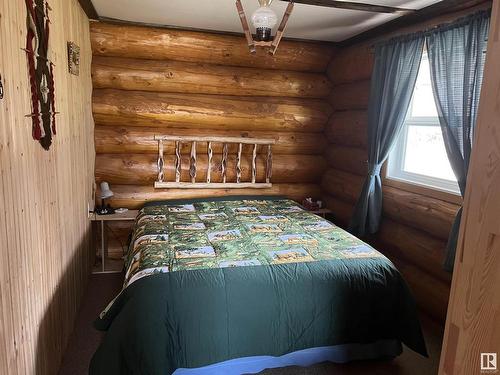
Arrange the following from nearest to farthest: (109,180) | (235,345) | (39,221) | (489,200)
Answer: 1. (489,200)
2. (39,221)
3. (235,345)
4. (109,180)

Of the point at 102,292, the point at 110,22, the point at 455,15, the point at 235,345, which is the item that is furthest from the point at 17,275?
the point at 455,15

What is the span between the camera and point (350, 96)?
12.5 ft

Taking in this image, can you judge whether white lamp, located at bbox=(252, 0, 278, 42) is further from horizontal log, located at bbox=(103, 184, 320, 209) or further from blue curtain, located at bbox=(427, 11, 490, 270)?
horizontal log, located at bbox=(103, 184, 320, 209)

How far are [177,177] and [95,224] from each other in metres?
0.94

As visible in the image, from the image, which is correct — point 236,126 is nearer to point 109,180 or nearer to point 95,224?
point 109,180

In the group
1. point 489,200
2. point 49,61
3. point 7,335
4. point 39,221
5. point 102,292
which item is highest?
point 49,61

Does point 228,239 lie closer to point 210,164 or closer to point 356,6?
point 210,164

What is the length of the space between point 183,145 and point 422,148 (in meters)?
2.31

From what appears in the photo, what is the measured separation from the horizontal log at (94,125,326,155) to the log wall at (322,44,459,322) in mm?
240

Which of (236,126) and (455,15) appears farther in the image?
(236,126)

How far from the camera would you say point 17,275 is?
5.21ft

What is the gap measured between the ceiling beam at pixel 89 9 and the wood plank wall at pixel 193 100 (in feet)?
0.42

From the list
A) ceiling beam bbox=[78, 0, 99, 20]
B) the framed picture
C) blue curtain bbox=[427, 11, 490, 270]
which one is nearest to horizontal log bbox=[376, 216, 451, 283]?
blue curtain bbox=[427, 11, 490, 270]

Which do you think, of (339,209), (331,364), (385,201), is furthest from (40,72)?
(339,209)
